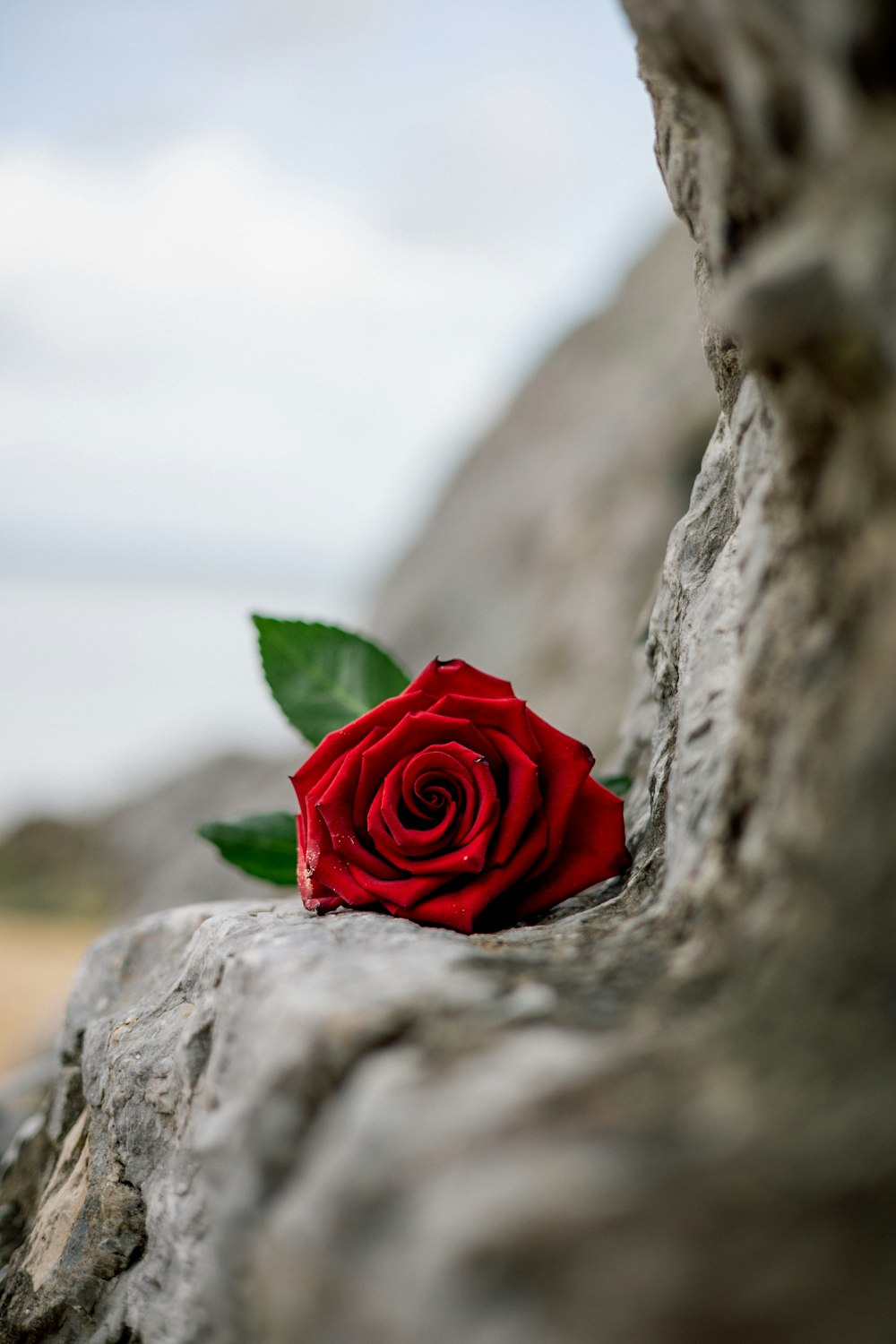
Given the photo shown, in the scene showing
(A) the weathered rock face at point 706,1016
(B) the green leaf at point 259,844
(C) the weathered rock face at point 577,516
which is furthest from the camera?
(C) the weathered rock face at point 577,516

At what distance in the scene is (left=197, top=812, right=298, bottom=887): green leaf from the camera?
4.72ft

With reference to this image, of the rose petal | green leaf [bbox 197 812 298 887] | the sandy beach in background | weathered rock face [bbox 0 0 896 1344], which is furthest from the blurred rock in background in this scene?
weathered rock face [bbox 0 0 896 1344]

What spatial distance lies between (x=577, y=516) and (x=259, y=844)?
4873 millimetres

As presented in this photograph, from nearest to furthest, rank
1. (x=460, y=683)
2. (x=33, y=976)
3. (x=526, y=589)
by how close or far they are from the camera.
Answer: (x=460, y=683)
(x=33, y=976)
(x=526, y=589)

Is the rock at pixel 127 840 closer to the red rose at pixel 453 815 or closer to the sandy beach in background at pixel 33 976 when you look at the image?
the sandy beach in background at pixel 33 976

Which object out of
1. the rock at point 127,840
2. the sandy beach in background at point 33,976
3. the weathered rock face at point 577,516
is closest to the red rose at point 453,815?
the sandy beach in background at point 33,976

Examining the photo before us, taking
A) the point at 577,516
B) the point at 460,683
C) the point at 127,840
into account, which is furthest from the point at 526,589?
the point at 460,683

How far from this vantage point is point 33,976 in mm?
4559

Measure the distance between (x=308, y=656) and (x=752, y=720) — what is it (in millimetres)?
768

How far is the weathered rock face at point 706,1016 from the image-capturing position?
582 millimetres

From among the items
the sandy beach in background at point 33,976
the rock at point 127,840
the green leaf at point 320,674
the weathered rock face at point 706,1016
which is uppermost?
the rock at point 127,840

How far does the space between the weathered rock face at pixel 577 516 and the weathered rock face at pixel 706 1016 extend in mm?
2770

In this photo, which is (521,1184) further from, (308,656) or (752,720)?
(308,656)

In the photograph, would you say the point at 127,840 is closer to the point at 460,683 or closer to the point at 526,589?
the point at 526,589
